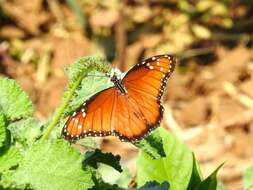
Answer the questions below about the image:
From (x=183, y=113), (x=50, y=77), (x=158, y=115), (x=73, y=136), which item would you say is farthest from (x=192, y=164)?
(x=50, y=77)

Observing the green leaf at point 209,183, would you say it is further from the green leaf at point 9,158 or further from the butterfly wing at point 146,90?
the green leaf at point 9,158

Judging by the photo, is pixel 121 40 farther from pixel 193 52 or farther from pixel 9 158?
pixel 9 158

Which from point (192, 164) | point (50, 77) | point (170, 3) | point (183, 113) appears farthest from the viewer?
point (170, 3)

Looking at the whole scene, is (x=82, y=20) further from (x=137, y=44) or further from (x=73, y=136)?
(x=73, y=136)

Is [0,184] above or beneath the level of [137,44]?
beneath

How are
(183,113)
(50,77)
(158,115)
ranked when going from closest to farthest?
(158,115), (183,113), (50,77)

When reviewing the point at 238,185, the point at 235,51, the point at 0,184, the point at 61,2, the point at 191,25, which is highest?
the point at 61,2

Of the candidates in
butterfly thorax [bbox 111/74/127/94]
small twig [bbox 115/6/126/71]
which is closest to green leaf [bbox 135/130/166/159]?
butterfly thorax [bbox 111/74/127/94]

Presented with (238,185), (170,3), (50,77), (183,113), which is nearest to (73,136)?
(238,185)

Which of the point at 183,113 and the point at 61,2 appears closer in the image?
the point at 183,113
